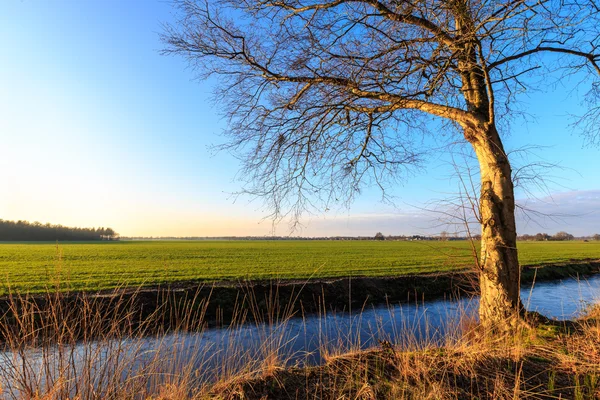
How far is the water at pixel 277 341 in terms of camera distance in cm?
300

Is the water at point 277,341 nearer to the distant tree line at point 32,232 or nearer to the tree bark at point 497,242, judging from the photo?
the tree bark at point 497,242

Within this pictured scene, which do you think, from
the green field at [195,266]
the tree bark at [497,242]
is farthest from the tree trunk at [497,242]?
the green field at [195,266]

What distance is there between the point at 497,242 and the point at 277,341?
3.76 m

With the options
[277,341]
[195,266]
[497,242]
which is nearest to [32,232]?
[195,266]

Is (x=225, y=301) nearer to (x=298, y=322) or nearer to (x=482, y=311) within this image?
(x=298, y=322)

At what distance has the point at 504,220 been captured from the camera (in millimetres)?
5301

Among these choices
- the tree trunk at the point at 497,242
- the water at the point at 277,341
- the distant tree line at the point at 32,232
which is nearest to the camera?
the water at the point at 277,341

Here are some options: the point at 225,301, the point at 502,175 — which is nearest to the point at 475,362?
the point at 502,175

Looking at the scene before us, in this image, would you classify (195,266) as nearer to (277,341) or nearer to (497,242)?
(277,341)

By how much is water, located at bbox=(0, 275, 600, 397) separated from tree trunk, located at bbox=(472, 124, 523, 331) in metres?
0.45

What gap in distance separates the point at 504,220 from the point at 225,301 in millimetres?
9088

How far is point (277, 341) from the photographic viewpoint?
5535mm

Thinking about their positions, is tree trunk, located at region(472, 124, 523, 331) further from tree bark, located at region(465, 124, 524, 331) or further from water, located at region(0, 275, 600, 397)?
water, located at region(0, 275, 600, 397)

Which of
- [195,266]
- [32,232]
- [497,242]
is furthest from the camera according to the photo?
[32,232]
